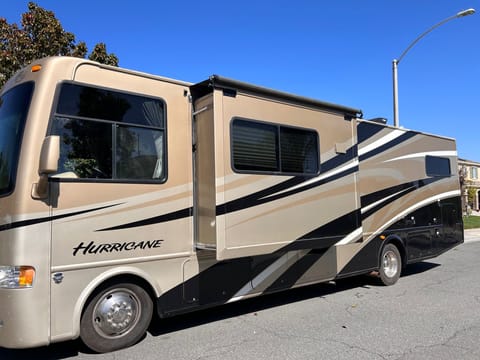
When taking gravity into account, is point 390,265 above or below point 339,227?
below

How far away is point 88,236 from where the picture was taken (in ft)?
15.3

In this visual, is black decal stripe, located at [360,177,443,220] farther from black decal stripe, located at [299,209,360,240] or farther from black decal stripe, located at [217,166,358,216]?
black decal stripe, located at [217,166,358,216]

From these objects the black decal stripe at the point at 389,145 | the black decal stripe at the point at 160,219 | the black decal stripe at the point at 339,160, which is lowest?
the black decal stripe at the point at 160,219

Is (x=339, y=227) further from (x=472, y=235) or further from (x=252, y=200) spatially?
(x=472, y=235)

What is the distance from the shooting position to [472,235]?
1956cm

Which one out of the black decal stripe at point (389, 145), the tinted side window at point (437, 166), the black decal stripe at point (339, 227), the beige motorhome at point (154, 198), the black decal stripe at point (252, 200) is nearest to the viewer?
the beige motorhome at point (154, 198)

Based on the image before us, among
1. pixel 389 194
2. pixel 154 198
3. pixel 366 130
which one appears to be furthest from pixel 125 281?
pixel 389 194

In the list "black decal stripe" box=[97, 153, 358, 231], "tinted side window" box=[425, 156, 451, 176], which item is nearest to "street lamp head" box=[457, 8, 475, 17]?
"tinted side window" box=[425, 156, 451, 176]

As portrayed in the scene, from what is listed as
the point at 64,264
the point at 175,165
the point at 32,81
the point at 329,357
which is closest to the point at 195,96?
the point at 175,165

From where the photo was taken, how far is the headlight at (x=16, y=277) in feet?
13.8

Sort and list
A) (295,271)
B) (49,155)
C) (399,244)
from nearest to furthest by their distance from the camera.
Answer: (49,155), (295,271), (399,244)

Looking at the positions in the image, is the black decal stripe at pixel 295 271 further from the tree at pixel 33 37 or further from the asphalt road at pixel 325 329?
the tree at pixel 33 37

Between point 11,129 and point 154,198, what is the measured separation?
5.51ft

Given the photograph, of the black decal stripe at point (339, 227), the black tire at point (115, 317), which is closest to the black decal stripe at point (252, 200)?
the black decal stripe at point (339, 227)
